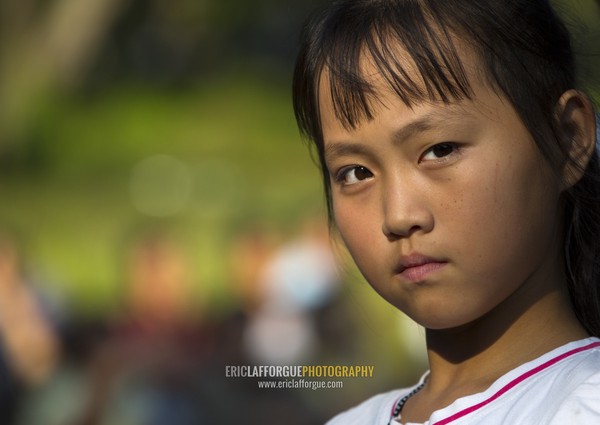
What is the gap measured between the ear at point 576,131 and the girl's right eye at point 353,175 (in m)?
0.21

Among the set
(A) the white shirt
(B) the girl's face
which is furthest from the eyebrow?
(A) the white shirt

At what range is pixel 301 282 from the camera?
2.73 metres

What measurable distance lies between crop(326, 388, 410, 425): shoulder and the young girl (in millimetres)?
129

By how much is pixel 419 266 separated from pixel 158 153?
79.7 inches

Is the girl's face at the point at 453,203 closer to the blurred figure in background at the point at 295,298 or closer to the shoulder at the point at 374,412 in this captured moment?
the shoulder at the point at 374,412

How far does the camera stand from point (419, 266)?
928 millimetres

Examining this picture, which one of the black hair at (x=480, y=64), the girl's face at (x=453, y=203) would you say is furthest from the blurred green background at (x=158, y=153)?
the girl's face at (x=453, y=203)

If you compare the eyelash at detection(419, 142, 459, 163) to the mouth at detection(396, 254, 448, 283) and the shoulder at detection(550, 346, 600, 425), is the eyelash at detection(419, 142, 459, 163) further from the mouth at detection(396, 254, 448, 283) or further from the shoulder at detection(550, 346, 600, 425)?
the shoulder at detection(550, 346, 600, 425)

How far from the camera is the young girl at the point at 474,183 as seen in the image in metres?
0.91

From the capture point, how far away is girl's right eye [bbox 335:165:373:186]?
99 cm

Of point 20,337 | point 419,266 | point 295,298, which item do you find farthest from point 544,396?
point 20,337

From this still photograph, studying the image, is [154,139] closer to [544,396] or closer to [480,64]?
[480,64]

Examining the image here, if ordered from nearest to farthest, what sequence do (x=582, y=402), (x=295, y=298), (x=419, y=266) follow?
1. (x=582, y=402)
2. (x=419, y=266)
3. (x=295, y=298)

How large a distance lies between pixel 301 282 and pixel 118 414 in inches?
26.8
